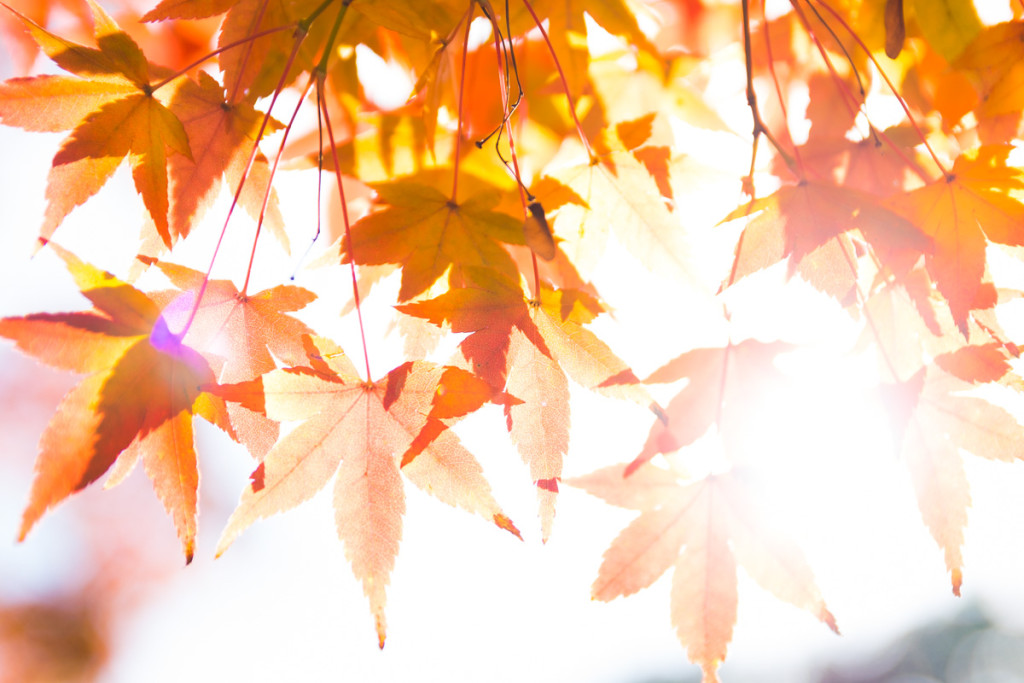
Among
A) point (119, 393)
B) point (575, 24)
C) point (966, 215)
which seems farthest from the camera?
point (575, 24)

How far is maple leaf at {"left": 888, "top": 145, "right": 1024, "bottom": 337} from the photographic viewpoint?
21.5 inches

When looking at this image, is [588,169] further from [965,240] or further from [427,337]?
[965,240]

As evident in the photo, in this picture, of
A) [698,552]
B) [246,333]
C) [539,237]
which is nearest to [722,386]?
[698,552]

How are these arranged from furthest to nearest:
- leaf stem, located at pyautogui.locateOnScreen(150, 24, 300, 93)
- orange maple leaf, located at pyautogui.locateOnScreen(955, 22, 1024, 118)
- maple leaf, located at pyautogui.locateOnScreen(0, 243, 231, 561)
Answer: orange maple leaf, located at pyautogui.locateOnScreen(955, 22, 1024, 118)
leaf stem, located at pyautogui.locateOnScreen(150, 24, 300, 93)
maple leaf, located at pyautogui.locateOnScreen(0, 243, 231, 561)

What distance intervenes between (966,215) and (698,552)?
44 cm

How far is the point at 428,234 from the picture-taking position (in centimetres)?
60

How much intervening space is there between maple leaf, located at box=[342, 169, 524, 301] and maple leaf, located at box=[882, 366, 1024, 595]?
47cm

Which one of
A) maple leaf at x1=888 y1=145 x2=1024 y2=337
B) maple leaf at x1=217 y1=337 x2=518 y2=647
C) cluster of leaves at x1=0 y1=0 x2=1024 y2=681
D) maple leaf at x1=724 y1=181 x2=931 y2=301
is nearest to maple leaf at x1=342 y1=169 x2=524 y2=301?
cluster of leaves at x1=0 y1=0 x2=1024 y2=681

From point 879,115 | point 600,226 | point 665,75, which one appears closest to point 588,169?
point 600,226

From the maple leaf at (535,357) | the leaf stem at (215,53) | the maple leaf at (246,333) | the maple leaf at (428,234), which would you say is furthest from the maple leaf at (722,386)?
the leaf stem at (215,53)

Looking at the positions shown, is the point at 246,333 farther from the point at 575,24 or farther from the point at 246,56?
the point at 575,24

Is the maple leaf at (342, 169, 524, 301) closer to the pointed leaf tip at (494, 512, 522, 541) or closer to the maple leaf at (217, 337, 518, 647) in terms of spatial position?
the maple leaf at (217, 337, 518, 647)

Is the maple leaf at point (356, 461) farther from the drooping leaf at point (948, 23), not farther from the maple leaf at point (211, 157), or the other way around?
the drooping leaf at point (948, 23)

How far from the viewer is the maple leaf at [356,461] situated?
1.65 ft
